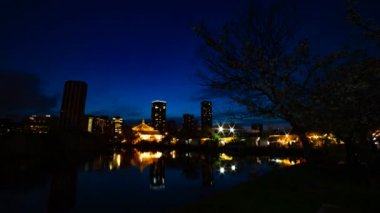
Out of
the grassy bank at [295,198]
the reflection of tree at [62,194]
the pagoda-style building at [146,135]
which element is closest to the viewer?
the grassy bank at [295,198]

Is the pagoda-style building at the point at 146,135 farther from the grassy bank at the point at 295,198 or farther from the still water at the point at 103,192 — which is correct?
the grassy bank at the point at 295,198

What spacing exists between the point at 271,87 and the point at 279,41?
4.10 metres

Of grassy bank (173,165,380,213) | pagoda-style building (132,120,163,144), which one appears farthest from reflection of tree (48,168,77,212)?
pagoda-style building (132,120,163,144)

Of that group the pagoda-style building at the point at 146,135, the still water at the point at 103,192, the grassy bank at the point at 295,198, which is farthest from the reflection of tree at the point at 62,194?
the pagoda-style building at the point at 146,135

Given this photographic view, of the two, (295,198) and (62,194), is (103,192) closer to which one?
(62,194)

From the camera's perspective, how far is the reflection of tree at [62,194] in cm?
1654

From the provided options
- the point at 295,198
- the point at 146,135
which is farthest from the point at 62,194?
the point at 146,135

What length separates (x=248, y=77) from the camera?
37.1 feet

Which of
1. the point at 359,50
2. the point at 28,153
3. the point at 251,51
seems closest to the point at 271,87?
the point at 251,51

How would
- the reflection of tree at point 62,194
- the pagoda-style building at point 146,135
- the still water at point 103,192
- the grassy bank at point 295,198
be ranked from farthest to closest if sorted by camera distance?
the pagoda-style building at point 146,135, the reflection of tree at point 62,194, the still water at point 103,192, the grassy bank at point 295,198

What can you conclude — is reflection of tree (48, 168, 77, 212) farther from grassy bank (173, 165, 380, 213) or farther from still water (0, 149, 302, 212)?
grassy bank (173, 165, 380, 213)

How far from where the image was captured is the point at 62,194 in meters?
20.0

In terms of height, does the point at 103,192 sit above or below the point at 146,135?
below

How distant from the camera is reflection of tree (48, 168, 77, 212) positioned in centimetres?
1654
